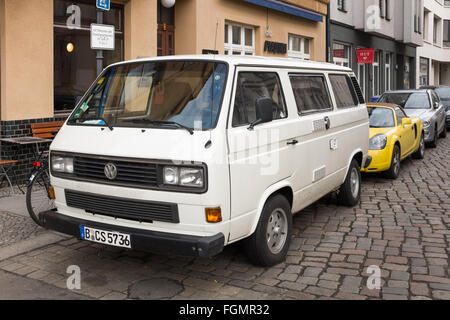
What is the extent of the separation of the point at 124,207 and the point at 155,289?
79 centimetres

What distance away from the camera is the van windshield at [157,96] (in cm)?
475

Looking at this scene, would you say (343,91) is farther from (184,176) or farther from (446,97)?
(446,97)

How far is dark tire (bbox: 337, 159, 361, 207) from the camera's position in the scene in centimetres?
765

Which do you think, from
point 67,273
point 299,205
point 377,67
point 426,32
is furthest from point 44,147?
point 426,32

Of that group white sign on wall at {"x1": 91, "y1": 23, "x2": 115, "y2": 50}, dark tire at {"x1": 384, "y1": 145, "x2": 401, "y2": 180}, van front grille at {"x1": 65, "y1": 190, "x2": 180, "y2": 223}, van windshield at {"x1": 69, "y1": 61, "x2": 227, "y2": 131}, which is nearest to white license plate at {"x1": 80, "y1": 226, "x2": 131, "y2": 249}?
van front grille at {"x1": 65, "y1": 190, "x2": 180, "y2": 223}

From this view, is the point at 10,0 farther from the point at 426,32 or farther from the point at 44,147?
the point at 426,32

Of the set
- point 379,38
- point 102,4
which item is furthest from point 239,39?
point 379,38

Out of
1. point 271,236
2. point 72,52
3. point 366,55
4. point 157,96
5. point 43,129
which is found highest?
point 366,55

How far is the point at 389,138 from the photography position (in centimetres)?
1005

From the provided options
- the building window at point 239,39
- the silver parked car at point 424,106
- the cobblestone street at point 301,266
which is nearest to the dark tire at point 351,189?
the cobblestone street at point 301,266

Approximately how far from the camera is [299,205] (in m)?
5.84

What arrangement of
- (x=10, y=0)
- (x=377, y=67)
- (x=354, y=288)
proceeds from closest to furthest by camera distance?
1. (x=354, y=288)
2. (x=10, y=0)
3. (x=377, y=67)

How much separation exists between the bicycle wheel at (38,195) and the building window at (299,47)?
1395 cm

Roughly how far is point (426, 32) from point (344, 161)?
4237 cm
